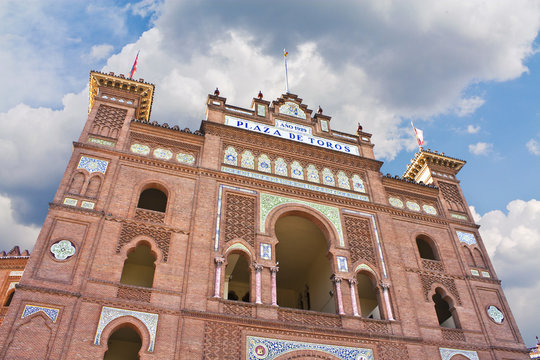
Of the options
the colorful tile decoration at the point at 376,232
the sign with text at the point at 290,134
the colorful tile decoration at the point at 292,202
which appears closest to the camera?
the colorful tile decoration at the point at 292,202

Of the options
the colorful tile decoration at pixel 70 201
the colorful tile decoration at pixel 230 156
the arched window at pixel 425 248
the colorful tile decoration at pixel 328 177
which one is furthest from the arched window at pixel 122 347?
the arched window at pixel 425 248

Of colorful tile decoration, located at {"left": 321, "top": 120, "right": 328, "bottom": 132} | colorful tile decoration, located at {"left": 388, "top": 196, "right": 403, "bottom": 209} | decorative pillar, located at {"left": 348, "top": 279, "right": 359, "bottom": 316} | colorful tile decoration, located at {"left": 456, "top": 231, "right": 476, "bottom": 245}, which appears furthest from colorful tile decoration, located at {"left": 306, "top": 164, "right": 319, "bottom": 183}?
colorful tile decoration, located at {"left": 456, "top": 231, "right": 476, "bottom": 245}

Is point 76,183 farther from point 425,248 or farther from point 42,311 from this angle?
point 425,248

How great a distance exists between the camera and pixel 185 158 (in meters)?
16.3

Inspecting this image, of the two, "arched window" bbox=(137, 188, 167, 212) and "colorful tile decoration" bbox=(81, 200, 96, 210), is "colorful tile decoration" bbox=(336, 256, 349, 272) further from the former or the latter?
"colorful tile decoration" bbox=(81, 200, 96, 210)

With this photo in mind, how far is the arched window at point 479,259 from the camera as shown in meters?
17.6

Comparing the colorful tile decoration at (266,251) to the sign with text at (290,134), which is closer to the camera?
the colorful tile decoration at (266,251)

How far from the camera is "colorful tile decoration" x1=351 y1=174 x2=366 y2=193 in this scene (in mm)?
17922

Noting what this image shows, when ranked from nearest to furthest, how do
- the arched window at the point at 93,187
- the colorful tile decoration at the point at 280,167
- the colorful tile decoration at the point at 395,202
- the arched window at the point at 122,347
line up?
the arched window at the point at 93,187, the arched window at the point at 122,347, the colorful tile decoration at the point at 280,167, the colorful tile decoration at the point at 395,202

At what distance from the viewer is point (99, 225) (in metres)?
13.3

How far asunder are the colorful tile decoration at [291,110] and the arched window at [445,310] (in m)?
8.74

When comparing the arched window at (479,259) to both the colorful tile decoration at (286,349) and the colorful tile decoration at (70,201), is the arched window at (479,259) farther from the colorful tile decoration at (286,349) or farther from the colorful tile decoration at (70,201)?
the colorful tile decoration at (70,201)

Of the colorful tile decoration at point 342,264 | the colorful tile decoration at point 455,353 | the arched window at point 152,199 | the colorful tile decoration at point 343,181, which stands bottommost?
the colorful tile decoration at point 455,353

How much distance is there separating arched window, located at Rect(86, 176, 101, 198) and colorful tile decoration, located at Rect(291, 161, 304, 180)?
6.80 m
